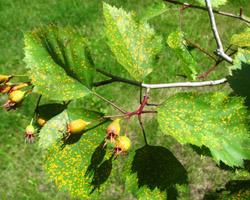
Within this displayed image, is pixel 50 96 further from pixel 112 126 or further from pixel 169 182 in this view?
pixel 169 182

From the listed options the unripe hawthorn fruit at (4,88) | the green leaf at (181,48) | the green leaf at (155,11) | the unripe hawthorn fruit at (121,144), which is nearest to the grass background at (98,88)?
the green leaf at (155,11)

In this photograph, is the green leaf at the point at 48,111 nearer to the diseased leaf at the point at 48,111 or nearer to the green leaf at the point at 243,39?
the diseased leaf at the point at 48,111

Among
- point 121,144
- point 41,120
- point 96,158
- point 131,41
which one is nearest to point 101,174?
point 96,158

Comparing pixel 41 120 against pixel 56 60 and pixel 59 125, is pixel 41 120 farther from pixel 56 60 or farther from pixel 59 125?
pixel 56 60

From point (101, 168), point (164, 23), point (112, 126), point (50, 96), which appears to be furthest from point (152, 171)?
point (164, 23)

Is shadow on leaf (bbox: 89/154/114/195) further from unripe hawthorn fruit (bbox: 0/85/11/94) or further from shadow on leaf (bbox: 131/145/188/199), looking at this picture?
unripe hawthorn fruit (bbox: 0/85/11/94)
